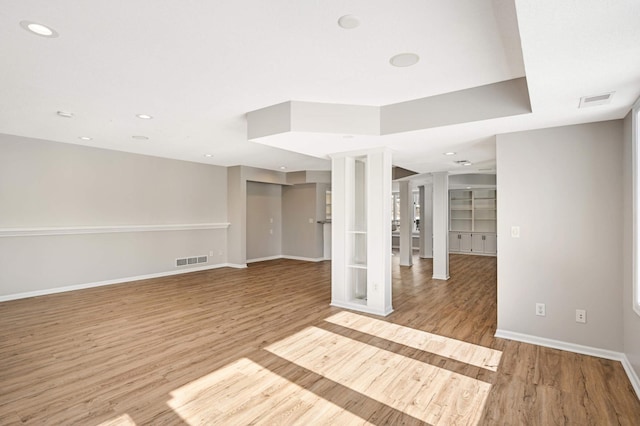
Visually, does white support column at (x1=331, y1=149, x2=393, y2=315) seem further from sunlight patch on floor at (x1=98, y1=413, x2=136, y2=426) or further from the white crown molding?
the white crown molding

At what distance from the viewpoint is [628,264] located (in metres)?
2.80

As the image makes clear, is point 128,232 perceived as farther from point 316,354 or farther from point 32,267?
point 316,354

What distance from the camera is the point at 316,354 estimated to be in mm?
3064

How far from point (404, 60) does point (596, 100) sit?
1.54 meters

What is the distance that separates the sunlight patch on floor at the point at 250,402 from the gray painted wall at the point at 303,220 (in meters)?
6.40

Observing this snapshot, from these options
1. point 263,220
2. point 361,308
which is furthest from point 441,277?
point 263,220

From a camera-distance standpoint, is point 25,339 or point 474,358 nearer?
point 474,358

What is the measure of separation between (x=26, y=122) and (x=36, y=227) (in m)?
1.84

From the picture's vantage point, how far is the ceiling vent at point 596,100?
7.91 feet

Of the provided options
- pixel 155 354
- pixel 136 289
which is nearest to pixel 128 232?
pixel 136 289

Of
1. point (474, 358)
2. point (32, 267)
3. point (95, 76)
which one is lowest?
point (474, 358)

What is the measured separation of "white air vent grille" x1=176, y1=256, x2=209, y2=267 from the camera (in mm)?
7078

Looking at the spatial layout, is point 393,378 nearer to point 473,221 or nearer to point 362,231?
point 362,231

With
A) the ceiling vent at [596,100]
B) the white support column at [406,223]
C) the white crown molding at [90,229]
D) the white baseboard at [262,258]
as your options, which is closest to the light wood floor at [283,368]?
the white crown molding at [90,229]
